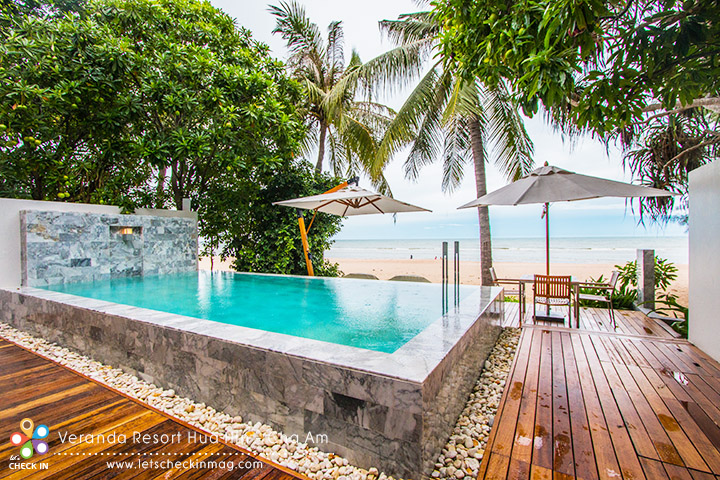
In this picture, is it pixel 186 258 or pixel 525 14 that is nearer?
pixel 525 14

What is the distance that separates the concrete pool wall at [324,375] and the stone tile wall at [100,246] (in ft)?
13.1

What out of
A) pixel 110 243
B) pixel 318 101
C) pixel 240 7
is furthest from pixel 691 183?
pixel 240 7

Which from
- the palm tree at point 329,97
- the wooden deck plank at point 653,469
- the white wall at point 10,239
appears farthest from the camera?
the palm tree at point 329,97

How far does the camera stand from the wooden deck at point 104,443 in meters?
2.00

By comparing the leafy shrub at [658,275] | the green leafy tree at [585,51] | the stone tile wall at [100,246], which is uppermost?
the green leafy tree at [585,51]

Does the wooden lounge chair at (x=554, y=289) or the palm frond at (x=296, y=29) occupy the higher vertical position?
the palm frond at (x=296, y=29)

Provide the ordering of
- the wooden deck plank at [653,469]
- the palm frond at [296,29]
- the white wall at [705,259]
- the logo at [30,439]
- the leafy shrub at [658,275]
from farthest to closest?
the palm frond at [296,29], the leafy shrub at [658,275], the white wall at [705,259], the logo at [30,439], the wooden deck plank at [653,469]

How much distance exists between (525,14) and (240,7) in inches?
612

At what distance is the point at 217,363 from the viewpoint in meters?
2.71

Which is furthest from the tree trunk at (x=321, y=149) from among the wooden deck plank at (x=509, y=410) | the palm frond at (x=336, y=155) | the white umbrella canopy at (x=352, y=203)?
the wooden deck plank at (x=509, y=410)

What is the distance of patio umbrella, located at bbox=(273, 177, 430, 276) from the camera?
6.01 metres

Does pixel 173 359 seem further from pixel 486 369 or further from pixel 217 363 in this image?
pixel 486 369

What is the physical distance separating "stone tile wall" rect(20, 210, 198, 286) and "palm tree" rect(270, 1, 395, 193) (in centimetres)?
445

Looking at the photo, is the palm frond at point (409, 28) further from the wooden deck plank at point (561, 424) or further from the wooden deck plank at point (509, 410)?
the wooden deck plank at point (561, 424)
